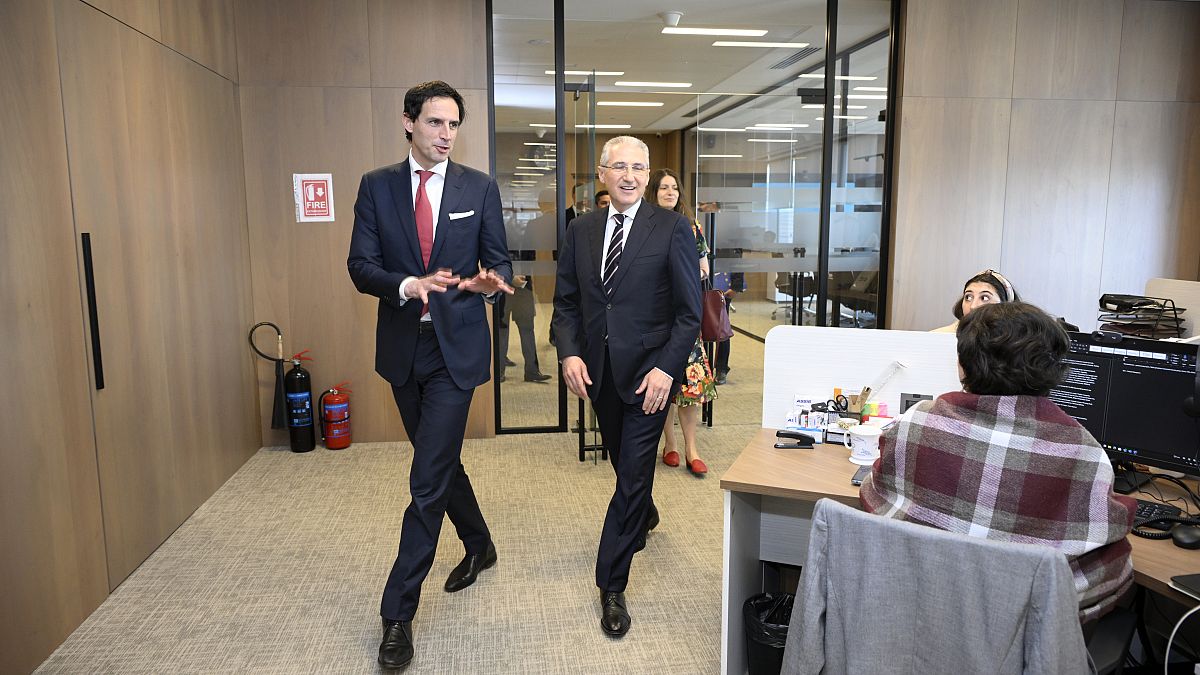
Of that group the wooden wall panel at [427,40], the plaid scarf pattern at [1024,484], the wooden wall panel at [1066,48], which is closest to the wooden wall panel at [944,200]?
the wooden wall panel at [1066,48]

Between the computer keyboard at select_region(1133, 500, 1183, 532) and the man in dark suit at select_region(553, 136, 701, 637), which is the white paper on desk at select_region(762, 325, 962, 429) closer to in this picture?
the man in dark suit at select_region(553, 136, 701, 637)

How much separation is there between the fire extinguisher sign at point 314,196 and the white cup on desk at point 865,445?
3649 millimetres

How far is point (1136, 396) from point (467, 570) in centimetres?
232

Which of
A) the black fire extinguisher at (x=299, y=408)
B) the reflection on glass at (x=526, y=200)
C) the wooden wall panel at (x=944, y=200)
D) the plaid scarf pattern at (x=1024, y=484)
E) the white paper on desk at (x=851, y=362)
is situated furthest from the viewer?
the wooden wall panel at (x=944, y=200)

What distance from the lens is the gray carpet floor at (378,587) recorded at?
2.56 m

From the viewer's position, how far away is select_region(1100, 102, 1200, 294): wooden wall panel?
547 centimetres

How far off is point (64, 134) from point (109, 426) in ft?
3.64

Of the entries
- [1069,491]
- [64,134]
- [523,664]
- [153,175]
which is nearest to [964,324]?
[1069,491]

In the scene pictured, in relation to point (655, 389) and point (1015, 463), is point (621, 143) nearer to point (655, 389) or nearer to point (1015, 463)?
point (655, 389)

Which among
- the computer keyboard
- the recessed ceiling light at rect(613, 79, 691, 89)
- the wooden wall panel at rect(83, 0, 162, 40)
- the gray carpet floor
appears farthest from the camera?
the recessed ceiling light at rect(613, 79, 691, 89)

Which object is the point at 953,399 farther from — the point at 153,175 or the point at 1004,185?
the point at 1004,185

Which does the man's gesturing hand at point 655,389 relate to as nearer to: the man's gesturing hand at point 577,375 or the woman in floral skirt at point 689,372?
the man's gesturing hand at point 577,375

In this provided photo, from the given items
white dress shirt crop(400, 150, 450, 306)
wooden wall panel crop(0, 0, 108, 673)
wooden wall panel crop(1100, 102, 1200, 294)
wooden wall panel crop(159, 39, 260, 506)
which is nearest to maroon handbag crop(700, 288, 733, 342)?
white dress shirt crop(400, 150, 450, 306)

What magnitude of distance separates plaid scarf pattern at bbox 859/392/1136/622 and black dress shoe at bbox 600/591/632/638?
1.35 meters
